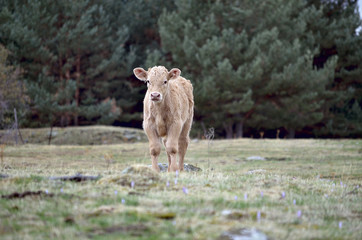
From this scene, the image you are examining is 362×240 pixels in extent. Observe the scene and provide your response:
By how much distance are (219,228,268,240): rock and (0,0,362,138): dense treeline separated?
2933cm

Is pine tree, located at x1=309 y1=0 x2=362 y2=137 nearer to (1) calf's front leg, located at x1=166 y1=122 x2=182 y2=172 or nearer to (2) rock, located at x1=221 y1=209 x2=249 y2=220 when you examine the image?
(1) calf's front leg, located at x1=166 y1=122 x2=182 y2=172

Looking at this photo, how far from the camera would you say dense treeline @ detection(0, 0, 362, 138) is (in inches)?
1364

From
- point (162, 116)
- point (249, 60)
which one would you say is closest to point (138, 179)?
point (162, 116)

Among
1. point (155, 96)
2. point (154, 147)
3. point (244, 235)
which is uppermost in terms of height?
point (155, 96)

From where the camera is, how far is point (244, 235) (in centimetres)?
431

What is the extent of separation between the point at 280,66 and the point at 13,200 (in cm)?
3281

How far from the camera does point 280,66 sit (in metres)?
36.3

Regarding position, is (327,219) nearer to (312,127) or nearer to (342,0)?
(312,127)

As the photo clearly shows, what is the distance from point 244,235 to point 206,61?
102 ft

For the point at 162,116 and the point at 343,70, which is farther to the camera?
the point at 343,70

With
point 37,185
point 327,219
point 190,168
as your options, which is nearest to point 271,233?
point 327,219

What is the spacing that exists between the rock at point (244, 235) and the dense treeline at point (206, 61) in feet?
96.2

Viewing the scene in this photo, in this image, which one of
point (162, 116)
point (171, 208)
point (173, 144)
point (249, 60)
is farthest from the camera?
point (249, 60)

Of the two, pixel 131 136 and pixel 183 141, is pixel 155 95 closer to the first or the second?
pixel 183 141
